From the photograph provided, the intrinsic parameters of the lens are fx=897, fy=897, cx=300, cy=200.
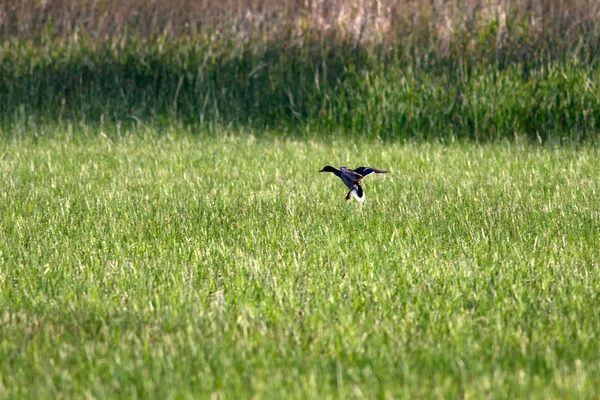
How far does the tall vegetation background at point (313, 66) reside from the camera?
10.3 metres

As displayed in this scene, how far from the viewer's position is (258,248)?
16.6ft

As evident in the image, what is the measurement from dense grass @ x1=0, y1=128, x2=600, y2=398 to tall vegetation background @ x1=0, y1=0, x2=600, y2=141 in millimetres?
2595

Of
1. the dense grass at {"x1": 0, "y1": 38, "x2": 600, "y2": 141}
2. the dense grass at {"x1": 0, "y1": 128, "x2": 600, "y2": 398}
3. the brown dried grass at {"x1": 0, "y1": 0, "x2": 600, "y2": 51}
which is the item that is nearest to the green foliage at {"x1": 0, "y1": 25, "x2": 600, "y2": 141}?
the dense grass at {"x1": 0, "y1": 38, "x2": 600, "y2": 141}

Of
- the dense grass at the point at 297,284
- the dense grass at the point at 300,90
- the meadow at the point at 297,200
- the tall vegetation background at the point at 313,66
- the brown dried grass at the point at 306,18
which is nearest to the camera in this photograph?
the dense grass at the point at 297,284

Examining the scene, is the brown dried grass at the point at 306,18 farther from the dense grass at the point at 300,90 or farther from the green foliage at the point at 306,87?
the dense grass at the point at 300,90

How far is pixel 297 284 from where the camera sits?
4383 mm

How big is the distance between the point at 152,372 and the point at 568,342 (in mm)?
1627

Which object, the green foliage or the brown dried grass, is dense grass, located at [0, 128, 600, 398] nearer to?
the green foliage

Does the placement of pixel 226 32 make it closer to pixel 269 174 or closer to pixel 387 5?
pixel 387 5

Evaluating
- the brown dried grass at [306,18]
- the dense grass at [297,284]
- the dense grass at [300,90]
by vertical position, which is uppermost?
the brown dried grass at [306,18]

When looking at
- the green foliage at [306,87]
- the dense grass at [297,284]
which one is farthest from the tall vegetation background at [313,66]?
the dense grass at [297,284]

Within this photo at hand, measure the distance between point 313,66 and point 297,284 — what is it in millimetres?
7195

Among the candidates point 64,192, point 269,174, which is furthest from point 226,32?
point 64,192

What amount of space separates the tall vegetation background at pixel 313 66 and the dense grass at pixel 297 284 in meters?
2.60
